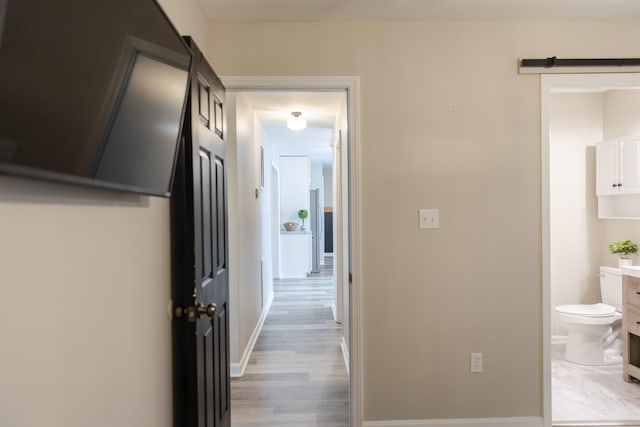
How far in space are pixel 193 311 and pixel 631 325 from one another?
A: 10.8 ft

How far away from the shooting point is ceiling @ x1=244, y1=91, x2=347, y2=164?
11.8 feet

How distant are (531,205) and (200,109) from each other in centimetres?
200

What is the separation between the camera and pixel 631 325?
2.92 m

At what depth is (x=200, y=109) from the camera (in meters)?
1.62

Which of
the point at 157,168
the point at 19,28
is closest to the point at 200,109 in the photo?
the point at 157,168

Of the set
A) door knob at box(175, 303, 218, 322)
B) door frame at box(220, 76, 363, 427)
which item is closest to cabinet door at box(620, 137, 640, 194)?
door frame at box(220, 76, 363, 427)

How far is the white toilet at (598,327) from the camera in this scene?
3.22 m

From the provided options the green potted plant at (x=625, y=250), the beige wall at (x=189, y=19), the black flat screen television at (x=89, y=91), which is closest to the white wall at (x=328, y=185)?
the green potted plant at (x=625, y=250)

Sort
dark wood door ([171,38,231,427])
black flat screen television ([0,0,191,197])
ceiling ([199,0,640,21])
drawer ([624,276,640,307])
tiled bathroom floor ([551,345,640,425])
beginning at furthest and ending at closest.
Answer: drawer ([624,276,640,307]) → tiled bathroom floor ([551,345,640,425]) → ceiling ([199,0,640,21]) → dark wood door ([171,38,231,427]) → black flat screen television ([0,0,191,197])

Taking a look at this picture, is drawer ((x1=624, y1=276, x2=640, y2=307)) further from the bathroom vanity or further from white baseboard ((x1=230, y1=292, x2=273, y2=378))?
white baseboard ((x1=230, y1=292, x2=273, y2=378))

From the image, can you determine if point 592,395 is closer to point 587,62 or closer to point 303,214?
point 587,62

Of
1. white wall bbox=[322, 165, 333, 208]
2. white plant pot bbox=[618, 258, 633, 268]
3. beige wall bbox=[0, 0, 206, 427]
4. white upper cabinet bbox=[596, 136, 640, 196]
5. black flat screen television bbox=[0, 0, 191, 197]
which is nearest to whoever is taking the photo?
black flat screen television bbox=[0, 0, 191, 197]

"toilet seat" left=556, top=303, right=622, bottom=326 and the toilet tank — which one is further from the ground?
the toilet tank

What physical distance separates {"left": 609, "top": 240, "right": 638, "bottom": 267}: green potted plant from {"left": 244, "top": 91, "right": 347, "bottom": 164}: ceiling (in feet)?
9.12
